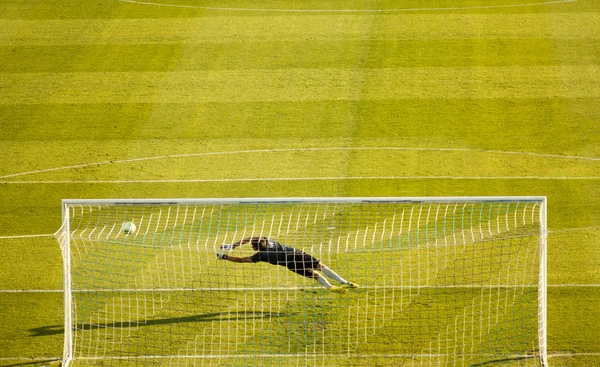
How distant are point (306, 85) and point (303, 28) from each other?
2932mm

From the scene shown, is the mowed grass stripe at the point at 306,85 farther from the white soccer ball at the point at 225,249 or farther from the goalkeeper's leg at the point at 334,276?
the white soccer ball at the point at 225,249

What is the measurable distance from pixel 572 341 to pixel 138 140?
9.73 metres

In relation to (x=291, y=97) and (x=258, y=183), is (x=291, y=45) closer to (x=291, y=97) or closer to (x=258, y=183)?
(x=291, y=97)

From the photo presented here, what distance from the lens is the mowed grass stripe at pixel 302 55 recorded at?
21.1 metres

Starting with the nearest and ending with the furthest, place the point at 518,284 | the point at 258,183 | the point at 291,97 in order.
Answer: the point at 518,284 → the point at 258,183 → the point at 291,97

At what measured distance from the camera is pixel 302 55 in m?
21.6

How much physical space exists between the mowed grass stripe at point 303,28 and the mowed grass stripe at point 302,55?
31 cm

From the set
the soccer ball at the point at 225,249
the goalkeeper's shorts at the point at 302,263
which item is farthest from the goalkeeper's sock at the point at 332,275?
the soccer ball at the point at 225,249

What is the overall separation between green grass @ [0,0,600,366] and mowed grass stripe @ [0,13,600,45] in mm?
59

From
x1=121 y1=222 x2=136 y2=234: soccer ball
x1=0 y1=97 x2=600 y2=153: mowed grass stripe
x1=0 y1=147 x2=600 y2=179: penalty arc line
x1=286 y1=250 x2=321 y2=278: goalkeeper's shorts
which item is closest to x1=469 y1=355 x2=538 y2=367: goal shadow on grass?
x1=286 y1=250 x2=321 y2=278: goalkeeper's shorts

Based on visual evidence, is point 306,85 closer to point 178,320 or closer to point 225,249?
point 225,249

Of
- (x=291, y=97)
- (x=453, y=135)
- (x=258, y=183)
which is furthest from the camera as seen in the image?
(x=291, y=97)

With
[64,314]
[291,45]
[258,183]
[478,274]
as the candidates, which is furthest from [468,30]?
[64,314]

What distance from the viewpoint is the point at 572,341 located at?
43.8 feet
